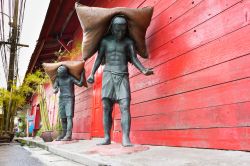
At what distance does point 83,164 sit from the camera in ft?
10.3

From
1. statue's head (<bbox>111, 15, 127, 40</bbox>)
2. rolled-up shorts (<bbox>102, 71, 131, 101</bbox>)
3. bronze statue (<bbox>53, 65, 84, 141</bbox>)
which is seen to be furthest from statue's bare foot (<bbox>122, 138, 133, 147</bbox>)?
bronze statue (<bbox>53, 65, 84, 141</bbox>)

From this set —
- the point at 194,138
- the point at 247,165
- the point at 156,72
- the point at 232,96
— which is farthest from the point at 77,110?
the point at 247,165

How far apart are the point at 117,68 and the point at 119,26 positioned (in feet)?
1.63

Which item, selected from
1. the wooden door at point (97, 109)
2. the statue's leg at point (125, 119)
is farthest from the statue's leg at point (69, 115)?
the statue's leg at point (125, 119)

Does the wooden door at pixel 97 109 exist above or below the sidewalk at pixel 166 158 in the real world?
above

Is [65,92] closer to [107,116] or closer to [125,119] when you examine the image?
[107,116]

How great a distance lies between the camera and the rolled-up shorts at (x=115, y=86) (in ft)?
11.2

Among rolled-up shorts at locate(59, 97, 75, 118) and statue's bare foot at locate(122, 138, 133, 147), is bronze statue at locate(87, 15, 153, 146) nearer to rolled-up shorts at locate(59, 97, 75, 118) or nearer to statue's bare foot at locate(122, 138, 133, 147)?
statue's bare foot at locate(122, 138, 133, 147)

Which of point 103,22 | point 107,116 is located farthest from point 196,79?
point 103,22

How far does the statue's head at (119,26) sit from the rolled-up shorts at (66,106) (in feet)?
8.81

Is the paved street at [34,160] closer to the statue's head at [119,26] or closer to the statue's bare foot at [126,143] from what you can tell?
the statue's bare foot at [126,143]

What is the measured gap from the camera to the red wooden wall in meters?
2.47

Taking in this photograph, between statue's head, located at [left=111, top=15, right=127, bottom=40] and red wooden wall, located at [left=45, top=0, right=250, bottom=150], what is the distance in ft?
1.86

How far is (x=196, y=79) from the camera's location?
3.02 metres
